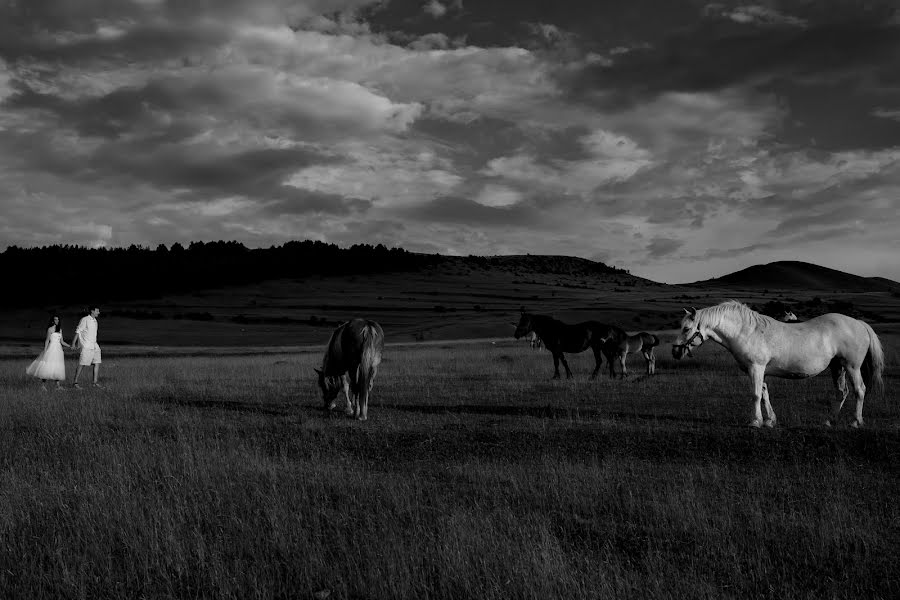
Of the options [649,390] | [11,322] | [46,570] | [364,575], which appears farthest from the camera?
[11,322]

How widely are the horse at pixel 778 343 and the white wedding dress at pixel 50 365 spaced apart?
16.7 metres

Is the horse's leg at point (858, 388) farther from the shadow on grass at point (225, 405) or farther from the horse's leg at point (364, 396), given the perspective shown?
the shadow on grass at point (225, 405)

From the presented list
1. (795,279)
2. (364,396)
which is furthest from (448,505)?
(795,279)

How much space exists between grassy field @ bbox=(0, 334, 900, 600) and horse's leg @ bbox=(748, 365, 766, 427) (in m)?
0.47

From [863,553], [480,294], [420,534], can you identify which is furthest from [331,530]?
[480,294]

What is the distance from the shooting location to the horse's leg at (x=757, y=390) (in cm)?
1163

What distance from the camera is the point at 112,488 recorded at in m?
7.51

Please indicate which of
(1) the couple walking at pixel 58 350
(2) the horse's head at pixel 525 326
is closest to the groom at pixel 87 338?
(1) the couple walking at pixel 58 350

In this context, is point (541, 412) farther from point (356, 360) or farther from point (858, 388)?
point (858, 388)

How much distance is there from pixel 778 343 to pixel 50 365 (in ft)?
61.7

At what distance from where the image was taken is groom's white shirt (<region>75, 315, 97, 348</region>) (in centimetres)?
1863

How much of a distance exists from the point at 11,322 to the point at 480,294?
223ft

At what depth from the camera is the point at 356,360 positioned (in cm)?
1367

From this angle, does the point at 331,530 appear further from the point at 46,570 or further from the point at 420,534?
the point at 46,570
